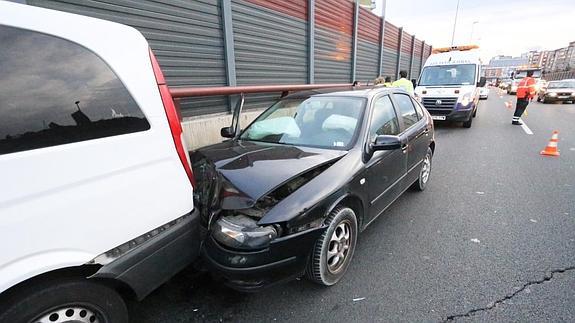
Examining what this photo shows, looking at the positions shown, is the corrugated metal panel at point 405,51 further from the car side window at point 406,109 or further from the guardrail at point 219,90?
the car side window at point 406,109

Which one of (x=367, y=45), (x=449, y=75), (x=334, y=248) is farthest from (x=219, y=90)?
(x=367, y=45)

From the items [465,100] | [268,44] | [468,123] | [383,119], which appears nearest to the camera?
[383,119]

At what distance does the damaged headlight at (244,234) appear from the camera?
6.70ft

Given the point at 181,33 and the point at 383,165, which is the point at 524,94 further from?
the point at 181,33

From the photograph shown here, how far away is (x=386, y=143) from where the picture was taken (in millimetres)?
2740

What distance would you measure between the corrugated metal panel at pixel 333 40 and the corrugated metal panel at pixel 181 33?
4.28m

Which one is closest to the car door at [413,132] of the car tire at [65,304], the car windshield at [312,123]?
the car windshield at [312,123]

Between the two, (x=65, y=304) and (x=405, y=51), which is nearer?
(x=65, y=304)

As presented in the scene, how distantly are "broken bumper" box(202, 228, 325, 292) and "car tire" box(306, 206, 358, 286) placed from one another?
156mm

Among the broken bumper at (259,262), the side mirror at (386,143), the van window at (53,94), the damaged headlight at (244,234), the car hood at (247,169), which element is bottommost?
the broken bumper at (259,262)

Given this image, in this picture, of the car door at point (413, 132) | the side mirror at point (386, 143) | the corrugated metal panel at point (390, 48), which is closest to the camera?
the side mirror at point (386, 143)

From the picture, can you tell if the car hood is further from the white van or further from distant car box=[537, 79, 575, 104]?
distant car box=[537, 79, 575, 104]

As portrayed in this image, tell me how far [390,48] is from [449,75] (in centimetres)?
690

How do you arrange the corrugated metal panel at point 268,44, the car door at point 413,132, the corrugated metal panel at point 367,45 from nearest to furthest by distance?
the car door at point 413,132 → the corrugated metal panel at point 268,44 → the corrugated metal panel at point 367,45
